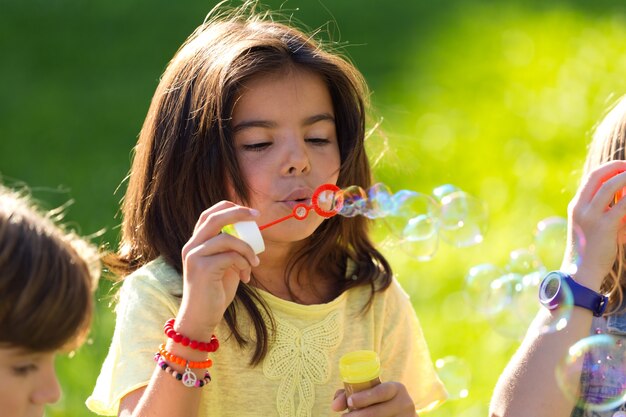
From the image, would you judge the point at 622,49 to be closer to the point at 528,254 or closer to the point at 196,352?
the point at 528,254

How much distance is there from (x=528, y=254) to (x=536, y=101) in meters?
3.62

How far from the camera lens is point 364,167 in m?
2.57

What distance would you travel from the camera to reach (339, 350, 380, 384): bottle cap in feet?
6.64

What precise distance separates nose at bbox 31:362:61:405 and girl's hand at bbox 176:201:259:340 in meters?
0.30

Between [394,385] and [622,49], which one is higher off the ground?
[622,49]

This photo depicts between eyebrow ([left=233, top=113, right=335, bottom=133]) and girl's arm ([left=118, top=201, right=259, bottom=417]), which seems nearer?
girl's arm ([left=118, top=201, right=259, bottom=417])

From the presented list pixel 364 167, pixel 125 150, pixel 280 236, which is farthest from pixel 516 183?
pixel 280 236

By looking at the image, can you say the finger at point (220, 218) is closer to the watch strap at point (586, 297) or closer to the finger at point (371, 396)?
the finger at point (371, 396)

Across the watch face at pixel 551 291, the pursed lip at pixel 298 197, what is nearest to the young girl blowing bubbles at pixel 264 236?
the pursed lip at pixel 298 197

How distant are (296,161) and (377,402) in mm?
479

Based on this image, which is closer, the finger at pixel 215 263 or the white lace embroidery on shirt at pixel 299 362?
the finger at pixel 215 263

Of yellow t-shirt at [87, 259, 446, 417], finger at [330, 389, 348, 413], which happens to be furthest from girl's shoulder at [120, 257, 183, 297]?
finger at [330, 389, 348, 413]

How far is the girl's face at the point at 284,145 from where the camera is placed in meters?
2.25

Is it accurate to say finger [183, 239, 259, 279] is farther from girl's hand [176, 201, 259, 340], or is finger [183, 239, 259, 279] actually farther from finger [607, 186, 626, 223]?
finger [607, 186, 626, 223]
